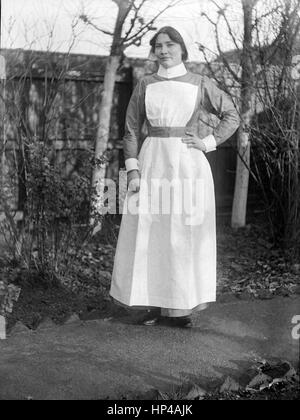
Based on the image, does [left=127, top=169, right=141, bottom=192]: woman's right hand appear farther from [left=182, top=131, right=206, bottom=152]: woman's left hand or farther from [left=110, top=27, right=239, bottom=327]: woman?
[left=182, top=131, right=206, bottom=152]: woman's left hand

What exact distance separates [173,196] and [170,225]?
179 mm

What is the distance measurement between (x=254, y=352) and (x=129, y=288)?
857mm

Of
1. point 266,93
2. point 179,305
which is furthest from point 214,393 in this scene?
point 266,93

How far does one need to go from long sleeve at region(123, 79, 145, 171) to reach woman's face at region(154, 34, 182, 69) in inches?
8.4

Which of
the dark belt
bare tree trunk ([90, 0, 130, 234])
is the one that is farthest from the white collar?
bare tree trunk ([90, 0, 130, 234])

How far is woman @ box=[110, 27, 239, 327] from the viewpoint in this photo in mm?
4066

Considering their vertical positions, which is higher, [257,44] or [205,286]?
[257,44]

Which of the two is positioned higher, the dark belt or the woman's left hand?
the dark belt

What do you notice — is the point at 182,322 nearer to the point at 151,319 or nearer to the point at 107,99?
the point at 151,319

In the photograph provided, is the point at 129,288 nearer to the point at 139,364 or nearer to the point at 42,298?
the point at 139,364

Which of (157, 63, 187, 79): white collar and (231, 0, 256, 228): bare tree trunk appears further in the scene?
(231, 0, 256, 228): bare tree trunk

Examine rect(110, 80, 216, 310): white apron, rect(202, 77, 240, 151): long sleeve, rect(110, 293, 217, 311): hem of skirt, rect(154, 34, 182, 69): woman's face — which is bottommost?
rect(110, 293, 217, 311): hem of skirt

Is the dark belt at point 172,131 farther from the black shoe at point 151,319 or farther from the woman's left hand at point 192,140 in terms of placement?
the black shoe at point 151,319

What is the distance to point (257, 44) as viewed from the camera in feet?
19.7
